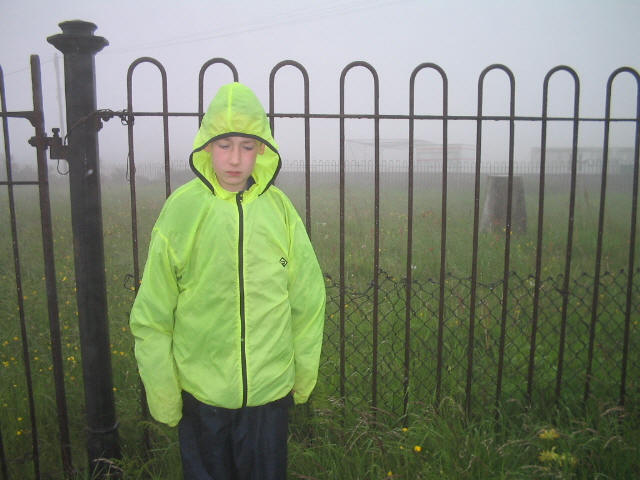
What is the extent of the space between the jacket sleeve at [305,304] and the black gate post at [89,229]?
3.06 feet

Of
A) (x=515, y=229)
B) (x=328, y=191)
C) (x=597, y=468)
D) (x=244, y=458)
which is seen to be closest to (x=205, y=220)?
(x=244, y=458)

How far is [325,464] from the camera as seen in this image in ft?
7.15

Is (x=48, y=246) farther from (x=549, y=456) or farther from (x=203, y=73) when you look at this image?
(x=549, y=456)

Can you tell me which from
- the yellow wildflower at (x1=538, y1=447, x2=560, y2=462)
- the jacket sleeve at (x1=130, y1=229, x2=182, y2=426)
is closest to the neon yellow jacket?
the jacket sleeve at (x1=130, y1=229, x2=182, y2=426)

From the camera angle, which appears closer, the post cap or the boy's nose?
the boy's nose

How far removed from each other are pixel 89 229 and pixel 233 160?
0.85 metres

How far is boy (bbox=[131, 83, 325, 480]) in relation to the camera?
150 cm

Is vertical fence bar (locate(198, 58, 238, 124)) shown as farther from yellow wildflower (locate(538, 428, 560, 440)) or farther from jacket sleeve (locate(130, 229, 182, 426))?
yellow wildflower (locate(538, 428, 560, 440))

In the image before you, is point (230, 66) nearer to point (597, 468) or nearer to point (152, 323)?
point (152, 323)

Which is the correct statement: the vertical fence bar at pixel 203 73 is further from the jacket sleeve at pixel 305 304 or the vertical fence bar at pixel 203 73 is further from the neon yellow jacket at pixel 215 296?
the jacket sleeve at pixel 305 304

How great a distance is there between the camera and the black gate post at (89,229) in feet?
6.17

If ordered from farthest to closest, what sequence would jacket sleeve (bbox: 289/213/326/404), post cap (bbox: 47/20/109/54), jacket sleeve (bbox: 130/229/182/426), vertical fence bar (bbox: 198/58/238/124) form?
1. vertical fence bar (bbox: 198/58/238/124)
2. post cap (bbox: 47/20/109/54)
3. jacket sleeve (bbox: 289/213/326/404)
4. jacket sleeve (bbox: 130/229/182/426)

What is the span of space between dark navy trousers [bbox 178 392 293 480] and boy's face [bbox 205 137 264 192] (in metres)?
0.76

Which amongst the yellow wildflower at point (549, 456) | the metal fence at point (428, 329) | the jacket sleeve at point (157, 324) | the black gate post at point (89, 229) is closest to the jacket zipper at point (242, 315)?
the jacket sleeve at point (157, 324)
